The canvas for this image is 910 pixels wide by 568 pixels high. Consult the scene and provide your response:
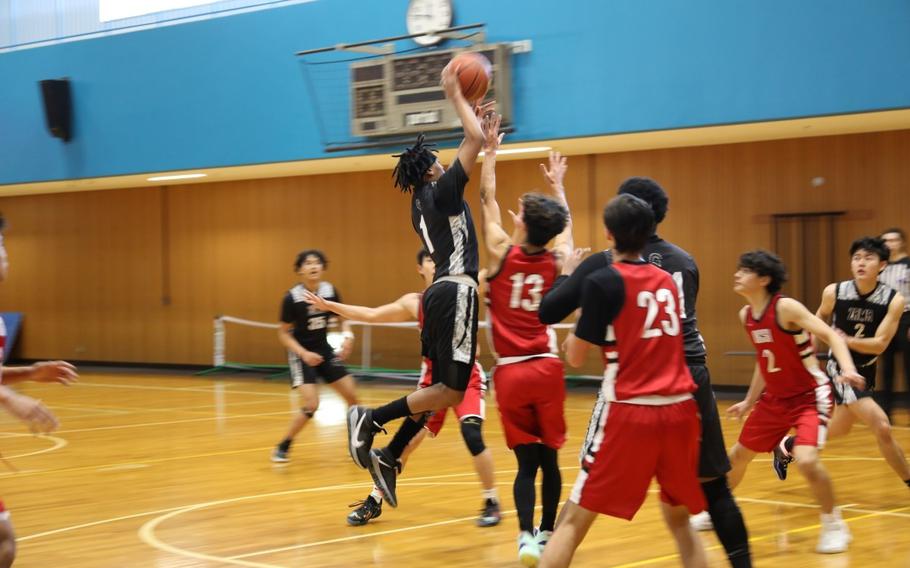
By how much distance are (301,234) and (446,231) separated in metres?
12.8

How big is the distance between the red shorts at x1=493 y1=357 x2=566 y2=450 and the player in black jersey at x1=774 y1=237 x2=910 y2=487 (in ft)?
5.71

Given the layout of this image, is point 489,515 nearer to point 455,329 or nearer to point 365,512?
point 365,512

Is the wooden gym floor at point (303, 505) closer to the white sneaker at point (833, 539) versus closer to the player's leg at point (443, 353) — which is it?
the white sneaker at point (833, 539)

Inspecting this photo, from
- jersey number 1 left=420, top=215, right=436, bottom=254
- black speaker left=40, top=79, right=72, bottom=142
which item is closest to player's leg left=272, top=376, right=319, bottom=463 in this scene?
jersey number 1 left=420, top=215, right=436, bottom=254

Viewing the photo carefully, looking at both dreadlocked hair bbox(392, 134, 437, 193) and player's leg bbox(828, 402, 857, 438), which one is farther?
player's leg bbox(828, 402, 857, 438)

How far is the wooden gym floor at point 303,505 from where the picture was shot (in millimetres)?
5543

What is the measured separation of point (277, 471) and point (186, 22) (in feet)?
31.4

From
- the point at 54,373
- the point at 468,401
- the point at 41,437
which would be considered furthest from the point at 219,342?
the point at 54,373

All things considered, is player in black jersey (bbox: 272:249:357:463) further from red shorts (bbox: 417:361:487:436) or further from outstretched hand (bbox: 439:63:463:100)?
outstretched hand (bbox: 439:63:463:100)

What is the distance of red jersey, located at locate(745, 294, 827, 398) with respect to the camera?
587cm

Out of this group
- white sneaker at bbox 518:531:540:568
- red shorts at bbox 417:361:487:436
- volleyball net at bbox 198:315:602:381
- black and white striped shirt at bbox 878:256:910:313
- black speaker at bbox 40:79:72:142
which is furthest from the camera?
black speaker at bbox 40:79:72:142

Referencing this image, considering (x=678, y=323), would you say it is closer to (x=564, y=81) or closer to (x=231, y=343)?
(x=564, y=81)

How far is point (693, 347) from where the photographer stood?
15.1 feet

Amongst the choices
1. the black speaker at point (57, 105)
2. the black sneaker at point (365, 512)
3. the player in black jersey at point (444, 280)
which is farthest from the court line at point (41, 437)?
the black speaker at point (57, 105)
